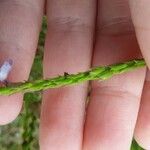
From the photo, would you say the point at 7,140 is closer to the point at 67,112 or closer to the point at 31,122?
the point at 31,122

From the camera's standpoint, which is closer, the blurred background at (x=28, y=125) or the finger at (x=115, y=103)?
the finger at (x=115, y=103)

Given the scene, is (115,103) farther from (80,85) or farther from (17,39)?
(17,39)

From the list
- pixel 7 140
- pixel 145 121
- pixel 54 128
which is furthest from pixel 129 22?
pixel 7 140

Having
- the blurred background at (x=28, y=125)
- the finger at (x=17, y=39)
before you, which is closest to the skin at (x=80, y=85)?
the finger at (x=17, y=39)

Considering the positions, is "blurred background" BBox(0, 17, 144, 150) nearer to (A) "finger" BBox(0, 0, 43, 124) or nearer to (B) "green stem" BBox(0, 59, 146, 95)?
(A) "finger" BBox(0, 0, 43, 124)

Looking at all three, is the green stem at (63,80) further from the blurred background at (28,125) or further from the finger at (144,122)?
the blurred background at (28,125)

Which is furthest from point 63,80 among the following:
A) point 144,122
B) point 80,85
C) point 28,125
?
point 28,125
